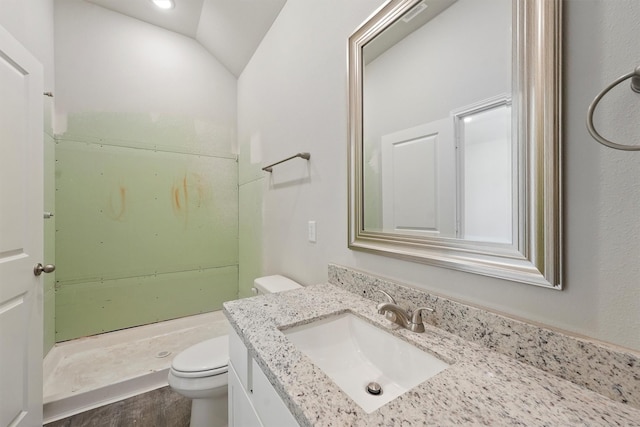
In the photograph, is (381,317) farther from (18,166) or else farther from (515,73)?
(18,166)

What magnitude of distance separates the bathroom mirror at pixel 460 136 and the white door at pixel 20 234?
1.42 metres

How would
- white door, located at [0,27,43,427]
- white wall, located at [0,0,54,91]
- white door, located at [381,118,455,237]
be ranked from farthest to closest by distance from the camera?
white wall, located at [0,0,54,91]
white door, located at [0,27,43,427]
white door, located at [381,118,455,237]

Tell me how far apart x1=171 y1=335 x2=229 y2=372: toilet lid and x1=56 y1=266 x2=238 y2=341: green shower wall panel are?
44.9 inches

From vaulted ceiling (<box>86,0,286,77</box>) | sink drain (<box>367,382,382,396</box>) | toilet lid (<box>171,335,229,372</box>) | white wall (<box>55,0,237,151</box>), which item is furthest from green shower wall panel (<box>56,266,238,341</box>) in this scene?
sink drain (<box>367,382,382,396</box>)

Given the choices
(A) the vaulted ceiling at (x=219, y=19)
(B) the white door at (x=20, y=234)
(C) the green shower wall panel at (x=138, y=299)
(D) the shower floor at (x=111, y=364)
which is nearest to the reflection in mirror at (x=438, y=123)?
(A) the vaulted ceiling at (x=219, y=19)

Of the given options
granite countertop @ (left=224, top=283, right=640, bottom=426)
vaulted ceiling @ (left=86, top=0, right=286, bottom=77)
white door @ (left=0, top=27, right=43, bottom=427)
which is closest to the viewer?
granite countertop @ (left=224, top=283, right=640, bottom=426)

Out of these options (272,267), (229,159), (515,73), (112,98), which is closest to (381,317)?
(515,73)

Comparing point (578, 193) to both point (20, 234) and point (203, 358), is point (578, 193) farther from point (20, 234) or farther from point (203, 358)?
point (20, 234)

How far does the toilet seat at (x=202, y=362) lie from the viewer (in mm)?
1231

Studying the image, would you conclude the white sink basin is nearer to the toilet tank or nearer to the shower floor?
the toilet tank

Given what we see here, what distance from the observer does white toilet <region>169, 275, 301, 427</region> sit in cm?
122

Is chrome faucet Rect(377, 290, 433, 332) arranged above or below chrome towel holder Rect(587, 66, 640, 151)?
below

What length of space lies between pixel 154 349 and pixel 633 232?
260 centimetres

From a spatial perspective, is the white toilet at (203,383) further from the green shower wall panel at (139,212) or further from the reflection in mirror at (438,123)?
the green shower wall panel at (139,212)
